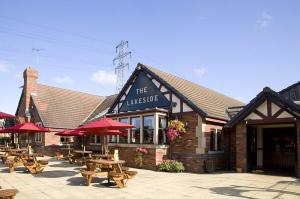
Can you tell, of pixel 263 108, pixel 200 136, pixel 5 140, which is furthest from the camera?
pixel 5 140

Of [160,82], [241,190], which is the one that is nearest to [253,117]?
[241,190]

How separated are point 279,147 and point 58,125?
1928cm

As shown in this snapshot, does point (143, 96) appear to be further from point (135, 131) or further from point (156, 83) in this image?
point (135, 131)

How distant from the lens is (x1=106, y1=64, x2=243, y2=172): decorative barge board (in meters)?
17.1

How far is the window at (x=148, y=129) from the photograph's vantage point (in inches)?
714

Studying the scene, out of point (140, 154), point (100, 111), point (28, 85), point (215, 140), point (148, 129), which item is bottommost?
point (140, 154)

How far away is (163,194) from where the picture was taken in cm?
1009

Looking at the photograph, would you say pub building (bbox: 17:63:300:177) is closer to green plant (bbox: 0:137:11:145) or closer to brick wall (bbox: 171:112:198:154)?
brick wall (bbox: 171:112:198:154)

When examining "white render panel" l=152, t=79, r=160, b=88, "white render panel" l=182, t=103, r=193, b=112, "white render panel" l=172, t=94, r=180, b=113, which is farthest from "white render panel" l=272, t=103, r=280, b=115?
"white render panel" l=152, t=79, r=160, b=88

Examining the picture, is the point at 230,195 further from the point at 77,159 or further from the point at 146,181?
the point at 77,159

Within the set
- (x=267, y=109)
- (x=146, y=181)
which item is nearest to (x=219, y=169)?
(x=267, y=109)

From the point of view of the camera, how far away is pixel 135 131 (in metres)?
19.2

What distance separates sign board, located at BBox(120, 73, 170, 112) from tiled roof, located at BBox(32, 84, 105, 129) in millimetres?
9615

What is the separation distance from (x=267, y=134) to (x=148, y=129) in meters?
7.07
